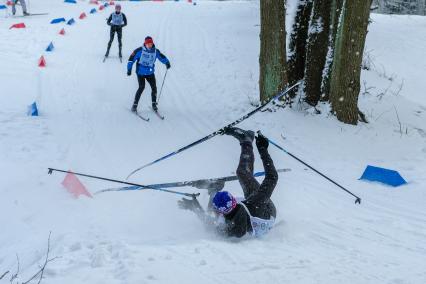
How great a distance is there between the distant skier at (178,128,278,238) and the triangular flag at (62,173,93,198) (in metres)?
1.68

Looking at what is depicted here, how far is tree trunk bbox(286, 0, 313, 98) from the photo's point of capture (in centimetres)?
1135

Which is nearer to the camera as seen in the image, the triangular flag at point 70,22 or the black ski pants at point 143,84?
the black ski pants at point 143,84

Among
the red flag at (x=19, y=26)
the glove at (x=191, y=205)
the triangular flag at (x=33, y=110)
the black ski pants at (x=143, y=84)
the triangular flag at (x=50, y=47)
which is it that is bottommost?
the glove at (x=191, y=205)

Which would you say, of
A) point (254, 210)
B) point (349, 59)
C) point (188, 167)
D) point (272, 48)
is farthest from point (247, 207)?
point (272, 48)

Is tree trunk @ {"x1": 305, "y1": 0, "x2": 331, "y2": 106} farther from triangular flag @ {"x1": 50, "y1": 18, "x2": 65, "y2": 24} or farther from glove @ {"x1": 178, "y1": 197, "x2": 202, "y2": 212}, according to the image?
triangular flag @ {"x1": 50, "y1": 18, "x2": 65, "y2": 24}

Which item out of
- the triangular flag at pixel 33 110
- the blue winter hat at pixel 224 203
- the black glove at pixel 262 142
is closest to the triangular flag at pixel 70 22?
the triangular flag at pixel 33 110

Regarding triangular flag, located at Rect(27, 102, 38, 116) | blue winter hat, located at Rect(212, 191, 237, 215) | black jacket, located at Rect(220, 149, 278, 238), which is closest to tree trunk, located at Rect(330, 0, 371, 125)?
black jacket, located at Rect(220, 149, 278, 238)

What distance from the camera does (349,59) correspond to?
31.9 feet

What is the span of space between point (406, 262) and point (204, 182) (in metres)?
2.87

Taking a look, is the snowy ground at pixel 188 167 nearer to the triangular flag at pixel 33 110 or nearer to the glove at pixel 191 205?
the triangular flag at pixel 33 110

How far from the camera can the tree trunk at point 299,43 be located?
11352 mm

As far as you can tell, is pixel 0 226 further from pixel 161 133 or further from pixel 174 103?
pixel 174 103

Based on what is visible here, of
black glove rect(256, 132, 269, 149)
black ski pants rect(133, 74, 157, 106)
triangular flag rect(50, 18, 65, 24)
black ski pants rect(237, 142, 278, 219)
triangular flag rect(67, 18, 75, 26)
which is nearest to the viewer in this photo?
black ski pants rect(237, 142, 278, 219)

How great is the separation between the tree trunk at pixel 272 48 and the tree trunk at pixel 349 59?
3.73 feet
